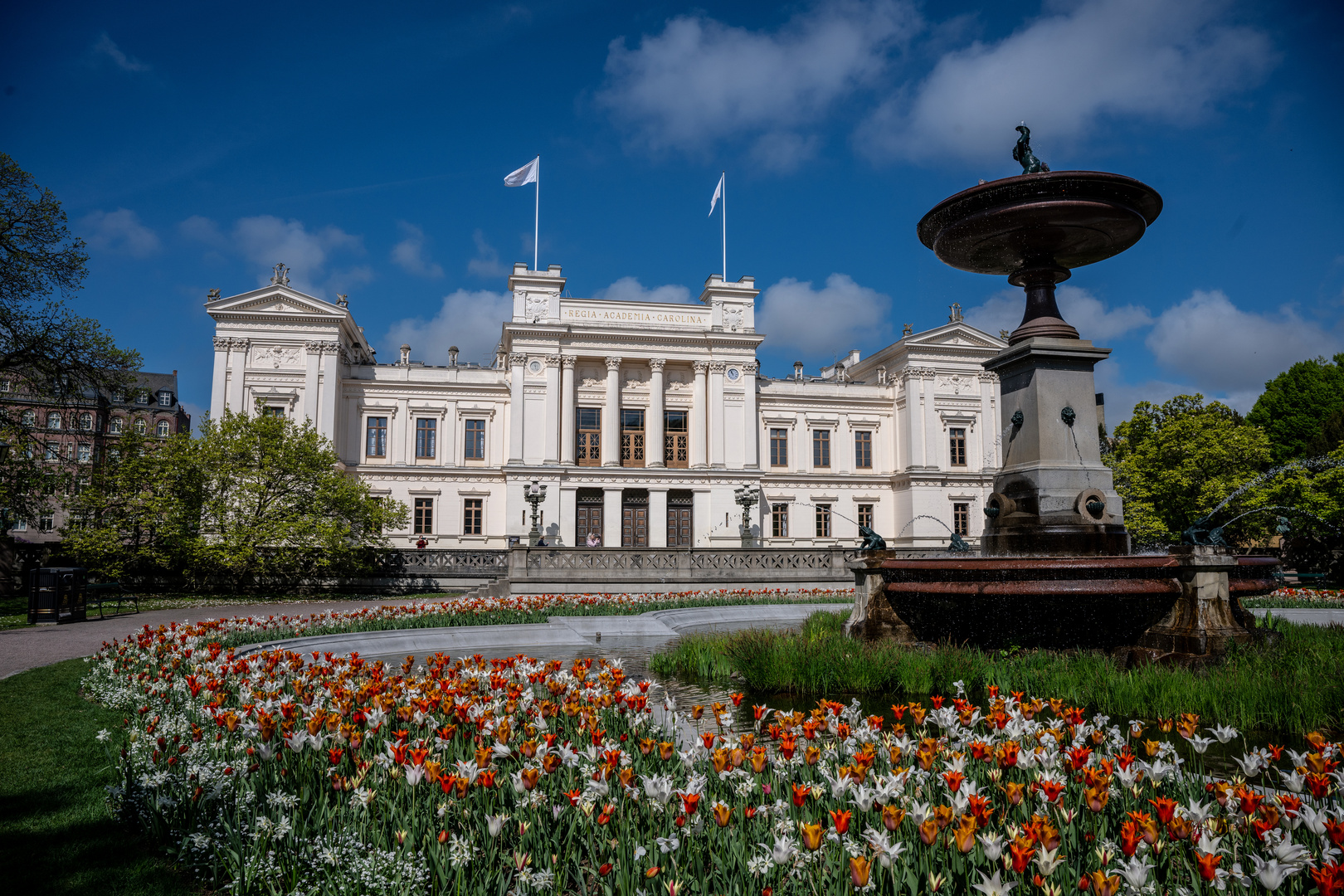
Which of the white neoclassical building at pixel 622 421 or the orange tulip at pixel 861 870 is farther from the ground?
the white neoclassical building at pixel 622 421

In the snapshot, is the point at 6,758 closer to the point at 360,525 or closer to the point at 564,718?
the point at 564,718

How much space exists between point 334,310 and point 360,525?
13.7 meters

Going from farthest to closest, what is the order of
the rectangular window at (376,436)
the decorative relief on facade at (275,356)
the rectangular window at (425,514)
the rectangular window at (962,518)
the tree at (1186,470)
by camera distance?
1. the rectangular window at (962,518)
2. the rectangular window at (376,436)
3. the rectangular window at (425,514)
4. the decorative relief on facade at (275,356)
5. the tree at (1186,470)

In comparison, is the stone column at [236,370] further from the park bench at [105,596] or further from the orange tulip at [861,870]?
the orange tulip at [861,870]

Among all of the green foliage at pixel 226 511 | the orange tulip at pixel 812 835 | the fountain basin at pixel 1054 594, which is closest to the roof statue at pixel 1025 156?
the fountain basin at pixel 1054 594

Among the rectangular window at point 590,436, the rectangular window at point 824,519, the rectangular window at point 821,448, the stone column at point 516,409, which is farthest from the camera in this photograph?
the rectangular window at point 821,448

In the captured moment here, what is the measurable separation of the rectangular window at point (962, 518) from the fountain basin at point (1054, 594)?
125 feet

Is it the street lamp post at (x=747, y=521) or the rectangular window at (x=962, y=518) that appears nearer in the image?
the street lamp post at (x=747, y=521)

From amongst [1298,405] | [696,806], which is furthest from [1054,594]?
[1298,405]

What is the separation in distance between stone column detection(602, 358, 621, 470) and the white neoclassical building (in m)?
0.07

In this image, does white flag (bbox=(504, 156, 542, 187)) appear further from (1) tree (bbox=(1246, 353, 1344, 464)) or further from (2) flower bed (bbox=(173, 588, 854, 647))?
(1) tree (bbox=(1246, 353, 1344, 464))

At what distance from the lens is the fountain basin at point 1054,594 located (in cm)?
800

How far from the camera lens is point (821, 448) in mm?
47656

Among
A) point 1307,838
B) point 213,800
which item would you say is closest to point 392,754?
point 213,800
